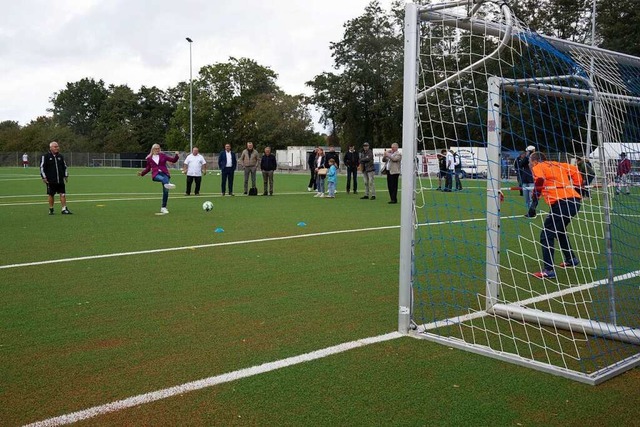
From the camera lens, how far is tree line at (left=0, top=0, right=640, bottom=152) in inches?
1704

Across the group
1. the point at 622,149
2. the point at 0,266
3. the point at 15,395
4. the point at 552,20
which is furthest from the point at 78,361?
the point at 552,20

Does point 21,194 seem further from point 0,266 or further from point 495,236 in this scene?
point 495,236

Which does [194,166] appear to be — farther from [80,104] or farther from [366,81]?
[80,104]

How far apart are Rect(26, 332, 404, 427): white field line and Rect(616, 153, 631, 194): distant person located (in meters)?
2.98

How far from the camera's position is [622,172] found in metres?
6.49

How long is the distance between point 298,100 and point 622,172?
72416 mm

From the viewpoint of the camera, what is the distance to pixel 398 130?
64250mm

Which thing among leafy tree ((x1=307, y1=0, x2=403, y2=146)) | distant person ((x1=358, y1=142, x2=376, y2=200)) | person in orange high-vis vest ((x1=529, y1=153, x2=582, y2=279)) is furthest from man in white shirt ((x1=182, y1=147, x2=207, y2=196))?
leafy tree ((x1=307, y1=0, x2=403, y2=146))

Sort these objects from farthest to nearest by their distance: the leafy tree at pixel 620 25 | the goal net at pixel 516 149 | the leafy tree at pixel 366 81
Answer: the leafy tree at pixel 366 81 → the leafy tree at pixel 620 25 → the goal net at pixel 516 149

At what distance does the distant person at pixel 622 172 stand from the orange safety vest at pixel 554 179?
1.63 ft

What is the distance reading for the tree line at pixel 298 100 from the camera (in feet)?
142

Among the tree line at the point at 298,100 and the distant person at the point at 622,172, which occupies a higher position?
the tree line at the point at 298,100

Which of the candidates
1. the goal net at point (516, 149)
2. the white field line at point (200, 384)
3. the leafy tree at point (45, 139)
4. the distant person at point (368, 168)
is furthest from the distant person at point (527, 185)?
the leafy tree at point (45, 139)

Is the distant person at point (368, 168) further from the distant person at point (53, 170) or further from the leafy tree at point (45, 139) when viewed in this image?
the leafy tree at point (45, 139)
